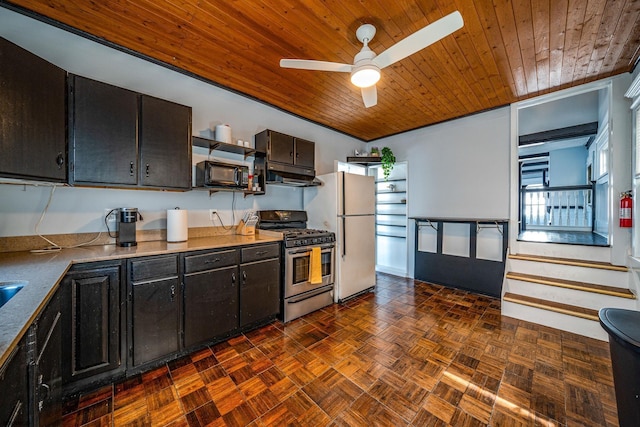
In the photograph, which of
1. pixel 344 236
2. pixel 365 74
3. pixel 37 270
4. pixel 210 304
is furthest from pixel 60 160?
pixel 344 236

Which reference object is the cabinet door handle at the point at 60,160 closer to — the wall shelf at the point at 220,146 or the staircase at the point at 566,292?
the wall shelf at the point at 220,146

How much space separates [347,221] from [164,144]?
92.6 inches

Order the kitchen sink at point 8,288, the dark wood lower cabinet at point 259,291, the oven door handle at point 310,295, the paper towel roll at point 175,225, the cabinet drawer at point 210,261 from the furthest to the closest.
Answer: the oven door handle at point 310,295 → the dark wood lower cabinet at point 259,291 → the paper towel roll at point 175,225 → the cabinet drawer at point 210,261 → the kitchen sink at point 8,288

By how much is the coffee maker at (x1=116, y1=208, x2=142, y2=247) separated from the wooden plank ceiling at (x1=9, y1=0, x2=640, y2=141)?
1582mm

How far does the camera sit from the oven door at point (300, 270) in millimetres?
A: 2877

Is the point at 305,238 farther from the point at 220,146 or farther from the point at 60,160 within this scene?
the point at 60,160

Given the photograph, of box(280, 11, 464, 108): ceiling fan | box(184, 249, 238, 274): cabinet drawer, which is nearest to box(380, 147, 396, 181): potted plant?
box(280, 11, 464, 108): ceiling fan

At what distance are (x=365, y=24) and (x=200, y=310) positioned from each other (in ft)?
Result: 9.39

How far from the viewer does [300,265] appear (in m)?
3.00

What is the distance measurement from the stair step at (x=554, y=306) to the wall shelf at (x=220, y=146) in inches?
147

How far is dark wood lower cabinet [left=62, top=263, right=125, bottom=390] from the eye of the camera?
5.41 feet

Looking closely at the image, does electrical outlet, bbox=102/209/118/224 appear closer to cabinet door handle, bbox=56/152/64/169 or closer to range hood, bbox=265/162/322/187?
cabinet door handle, bbox=56/152/64/169

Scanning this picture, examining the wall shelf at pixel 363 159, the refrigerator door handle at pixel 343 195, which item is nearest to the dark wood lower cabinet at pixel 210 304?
the refrigerator door handle at pixel 343 195

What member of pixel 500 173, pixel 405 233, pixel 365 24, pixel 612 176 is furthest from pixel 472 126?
pixel 365 24
